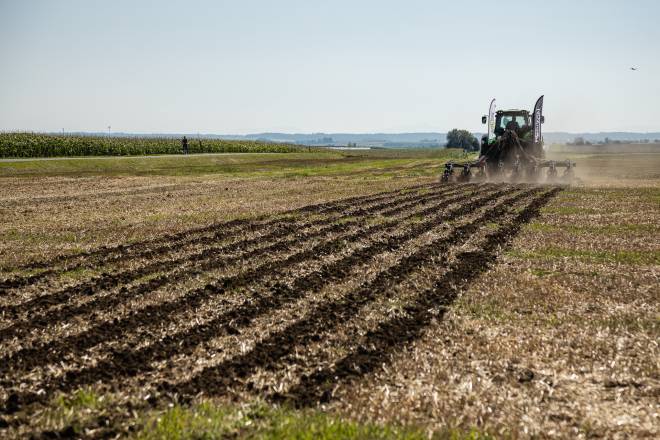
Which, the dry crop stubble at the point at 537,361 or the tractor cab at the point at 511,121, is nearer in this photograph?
the dry crop stubble at the point at 537,361

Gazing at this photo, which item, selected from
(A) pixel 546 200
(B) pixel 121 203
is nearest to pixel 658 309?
(A) pixel 546 200

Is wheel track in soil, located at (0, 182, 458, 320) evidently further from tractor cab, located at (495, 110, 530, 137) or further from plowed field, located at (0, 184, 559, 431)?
tractor cab, located at (495, 110, 530, 137)

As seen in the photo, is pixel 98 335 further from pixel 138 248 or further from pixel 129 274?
pixel 138 248

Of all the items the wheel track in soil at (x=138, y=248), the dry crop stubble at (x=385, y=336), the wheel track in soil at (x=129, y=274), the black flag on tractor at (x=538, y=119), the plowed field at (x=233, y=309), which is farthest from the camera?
the black flag on tractor at (x=538, y=119)

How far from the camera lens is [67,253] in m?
15.8

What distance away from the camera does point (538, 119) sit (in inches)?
1505

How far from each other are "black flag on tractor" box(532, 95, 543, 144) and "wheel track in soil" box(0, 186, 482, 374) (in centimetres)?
2655

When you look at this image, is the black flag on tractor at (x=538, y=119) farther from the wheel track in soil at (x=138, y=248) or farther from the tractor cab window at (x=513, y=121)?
the wheel track in soil at (x=138, y=248)

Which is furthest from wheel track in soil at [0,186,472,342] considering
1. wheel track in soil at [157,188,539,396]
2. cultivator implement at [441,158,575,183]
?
cultivator implement at [441,158,575,183]

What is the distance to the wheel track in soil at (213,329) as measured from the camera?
25.5ft

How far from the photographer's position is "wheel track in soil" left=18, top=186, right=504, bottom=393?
7758 millimetres

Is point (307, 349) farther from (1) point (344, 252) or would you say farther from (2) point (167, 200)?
(2) point (167, 200)

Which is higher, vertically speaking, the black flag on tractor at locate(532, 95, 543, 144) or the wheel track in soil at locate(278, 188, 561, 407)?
the black flag on tractor at locate(532, 95, 543, 144)

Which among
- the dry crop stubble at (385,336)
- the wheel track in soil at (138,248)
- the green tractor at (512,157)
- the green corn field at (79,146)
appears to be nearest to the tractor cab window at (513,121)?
the green tractor at (512,157)
